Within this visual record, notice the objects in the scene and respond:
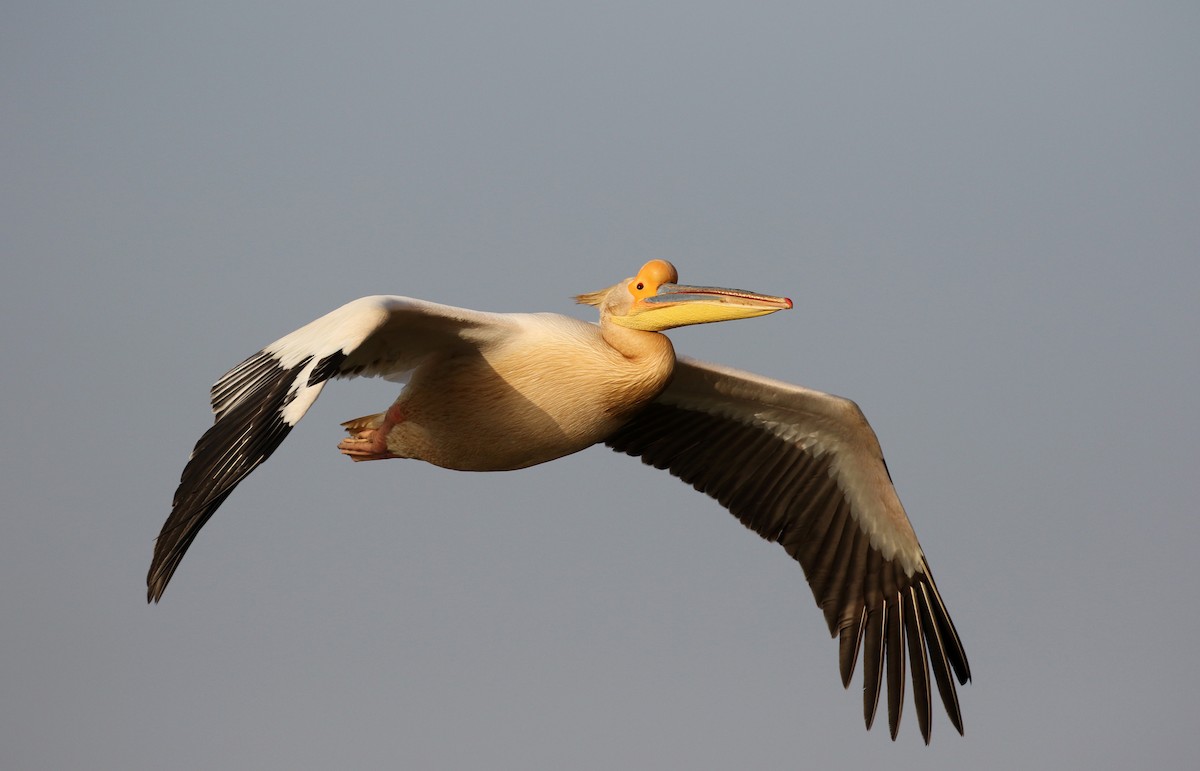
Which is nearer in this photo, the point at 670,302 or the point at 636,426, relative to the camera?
the point at 670,302

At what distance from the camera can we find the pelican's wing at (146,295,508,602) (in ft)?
17.2

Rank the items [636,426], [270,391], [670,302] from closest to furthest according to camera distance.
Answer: [270,391] → [670,302] → [636,426]

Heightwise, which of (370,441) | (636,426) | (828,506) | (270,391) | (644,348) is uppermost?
(270,391)

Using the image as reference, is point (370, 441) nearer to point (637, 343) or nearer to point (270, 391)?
point (270, 391)

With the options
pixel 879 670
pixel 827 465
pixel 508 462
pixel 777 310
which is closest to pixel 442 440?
pixel 508 462

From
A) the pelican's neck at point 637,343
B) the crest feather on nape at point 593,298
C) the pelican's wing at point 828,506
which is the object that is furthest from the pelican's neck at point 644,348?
the pelican's wing at point 828,506

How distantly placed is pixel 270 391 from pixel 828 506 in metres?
3.71

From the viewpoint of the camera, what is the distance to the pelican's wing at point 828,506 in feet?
25.0

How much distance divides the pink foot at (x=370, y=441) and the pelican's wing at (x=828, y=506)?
1.53m

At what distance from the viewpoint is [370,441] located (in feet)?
22.7

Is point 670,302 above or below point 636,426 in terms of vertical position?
above

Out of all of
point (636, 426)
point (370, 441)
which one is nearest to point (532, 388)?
point (370, 441)

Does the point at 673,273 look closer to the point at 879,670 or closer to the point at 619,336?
the point at 619,336

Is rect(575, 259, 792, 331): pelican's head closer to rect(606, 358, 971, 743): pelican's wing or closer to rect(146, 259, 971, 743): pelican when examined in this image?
rect(146, 259, 971, 743): pelican
